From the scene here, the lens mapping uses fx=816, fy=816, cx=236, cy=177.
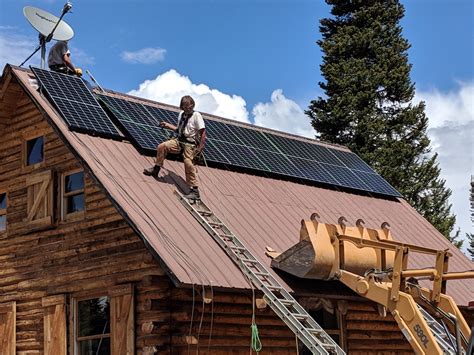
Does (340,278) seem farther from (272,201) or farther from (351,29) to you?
(351,29)

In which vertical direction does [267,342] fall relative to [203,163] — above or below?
below

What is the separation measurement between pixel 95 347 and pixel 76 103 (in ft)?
16.5

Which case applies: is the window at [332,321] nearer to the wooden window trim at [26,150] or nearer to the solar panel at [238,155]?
the solar panel at [238,155]

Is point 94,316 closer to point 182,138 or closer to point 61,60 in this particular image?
point 182,138

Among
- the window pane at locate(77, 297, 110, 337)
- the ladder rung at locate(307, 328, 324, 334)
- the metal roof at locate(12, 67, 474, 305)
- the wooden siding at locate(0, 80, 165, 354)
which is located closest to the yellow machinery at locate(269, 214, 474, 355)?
the ladder rung at locate(307, 328, 324, 334)

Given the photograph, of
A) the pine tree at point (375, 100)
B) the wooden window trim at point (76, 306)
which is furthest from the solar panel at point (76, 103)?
the pine tree at point (375, 100)

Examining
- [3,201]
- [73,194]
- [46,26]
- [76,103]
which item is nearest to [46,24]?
[46,26]

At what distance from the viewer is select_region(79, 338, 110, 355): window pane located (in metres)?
14.6

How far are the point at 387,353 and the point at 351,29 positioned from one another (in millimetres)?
21547

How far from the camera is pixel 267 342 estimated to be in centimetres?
1491

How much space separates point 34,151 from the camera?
17375 millimetres

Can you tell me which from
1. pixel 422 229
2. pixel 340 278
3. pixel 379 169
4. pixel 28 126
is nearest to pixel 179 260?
pixel 340 278

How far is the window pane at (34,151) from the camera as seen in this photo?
1716 centimetres

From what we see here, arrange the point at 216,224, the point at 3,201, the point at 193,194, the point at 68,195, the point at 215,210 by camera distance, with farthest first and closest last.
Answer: the point at 3,201
the point at 68,195
the point at 215,210
the point at 193,194
the point at 216,224
